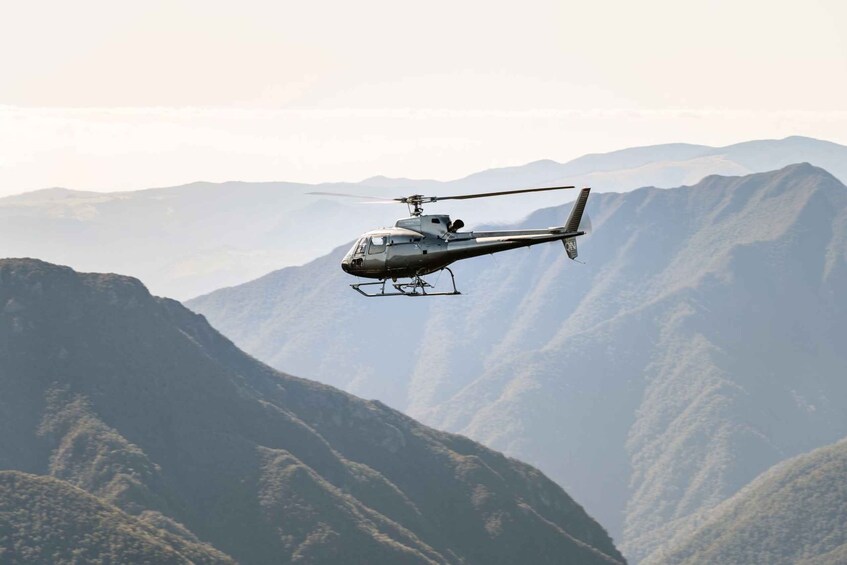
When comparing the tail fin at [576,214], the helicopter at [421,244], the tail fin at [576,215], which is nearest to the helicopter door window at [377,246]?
the helicopter at [421,244]

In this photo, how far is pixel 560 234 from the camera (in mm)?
113000

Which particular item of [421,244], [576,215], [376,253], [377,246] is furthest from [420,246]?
[576,215]

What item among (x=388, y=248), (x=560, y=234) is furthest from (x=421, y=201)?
(x=560, y=234)

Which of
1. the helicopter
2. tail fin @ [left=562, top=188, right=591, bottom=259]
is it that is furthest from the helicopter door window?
tail fin @ [left=562, top=188, right=591, bottom=259]

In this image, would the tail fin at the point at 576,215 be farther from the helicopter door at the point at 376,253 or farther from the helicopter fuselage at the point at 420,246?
the helicopter door at the point at 376,253

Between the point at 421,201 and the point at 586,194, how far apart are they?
50.7 feet

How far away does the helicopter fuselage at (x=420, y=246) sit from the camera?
11144cm

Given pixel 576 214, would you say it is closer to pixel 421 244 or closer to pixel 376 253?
pixel 421 244

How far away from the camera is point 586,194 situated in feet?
365

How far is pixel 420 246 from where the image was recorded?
11188cm

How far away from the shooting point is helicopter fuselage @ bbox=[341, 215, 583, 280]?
111 metres

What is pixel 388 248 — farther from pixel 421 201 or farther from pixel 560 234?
pixel 560 234

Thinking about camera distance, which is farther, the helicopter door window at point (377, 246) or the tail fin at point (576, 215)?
the helicopter door window at point (377, 246)

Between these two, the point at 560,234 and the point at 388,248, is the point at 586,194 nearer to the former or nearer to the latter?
the point at 560,234
